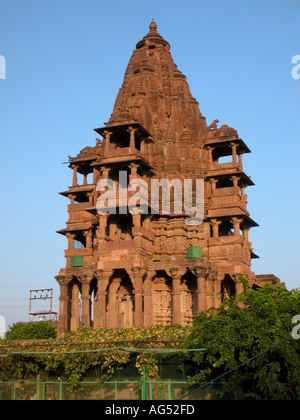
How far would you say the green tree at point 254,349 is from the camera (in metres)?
23.0

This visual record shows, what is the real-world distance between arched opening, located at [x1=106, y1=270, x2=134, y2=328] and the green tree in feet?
64.4

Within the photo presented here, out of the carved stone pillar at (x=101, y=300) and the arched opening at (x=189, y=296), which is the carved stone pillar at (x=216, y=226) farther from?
the carved stone pillar at (x=101, y=300)

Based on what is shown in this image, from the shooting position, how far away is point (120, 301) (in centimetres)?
4697

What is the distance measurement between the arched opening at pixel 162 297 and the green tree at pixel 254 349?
18.6 metres

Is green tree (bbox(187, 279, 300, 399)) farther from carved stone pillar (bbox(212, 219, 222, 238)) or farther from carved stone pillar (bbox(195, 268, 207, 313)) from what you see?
carved stone pillar (bbox(212, 219, 222, 238))

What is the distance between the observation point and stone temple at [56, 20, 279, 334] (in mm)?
43812

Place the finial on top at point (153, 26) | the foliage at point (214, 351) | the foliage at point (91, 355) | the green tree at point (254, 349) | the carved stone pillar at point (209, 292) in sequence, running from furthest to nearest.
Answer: the finial on top at point (153, 26) < the carved stone pillar at point (209, 292) < the foliage at point (91, 355) < the foliage at point (214, 351) < the green tree at point (254, 349)

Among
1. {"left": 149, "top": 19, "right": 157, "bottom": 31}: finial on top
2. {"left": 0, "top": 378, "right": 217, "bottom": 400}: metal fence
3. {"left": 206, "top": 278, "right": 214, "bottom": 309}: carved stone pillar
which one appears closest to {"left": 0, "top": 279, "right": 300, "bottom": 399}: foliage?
{"left": 0, "top": 378, "right": 217, "bottom": 400}: metal fence

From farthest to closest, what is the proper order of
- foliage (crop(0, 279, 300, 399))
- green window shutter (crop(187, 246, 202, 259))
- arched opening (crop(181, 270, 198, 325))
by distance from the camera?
arched opening (crop(181, 270, 198, 325)), green window shutter (crop(187, 246, 202, 259)), foliage (crop(0, 279, 300, 399))

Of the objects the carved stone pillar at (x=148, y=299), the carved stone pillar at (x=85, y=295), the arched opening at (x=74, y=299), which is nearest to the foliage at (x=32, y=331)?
the arched opening at (x=74, y=299)

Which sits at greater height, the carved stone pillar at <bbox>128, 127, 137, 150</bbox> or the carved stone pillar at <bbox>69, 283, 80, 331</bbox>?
the carved stone pillar at <bbox>128, 127, 137, 150</bbox>
